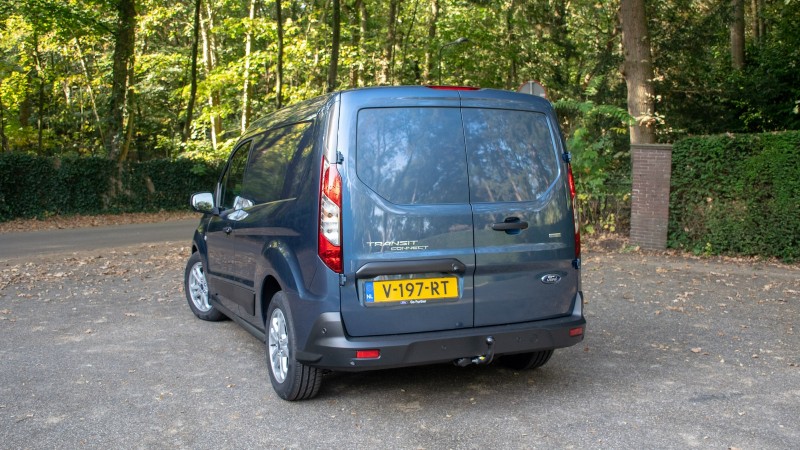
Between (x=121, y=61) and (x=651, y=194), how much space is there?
59.7 feet

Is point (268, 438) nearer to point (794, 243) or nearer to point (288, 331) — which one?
point (288, 331)

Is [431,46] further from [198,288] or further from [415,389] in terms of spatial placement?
[415,389]

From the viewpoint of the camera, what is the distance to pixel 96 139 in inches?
1337

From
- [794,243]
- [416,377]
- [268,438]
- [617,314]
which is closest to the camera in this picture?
[268,438]

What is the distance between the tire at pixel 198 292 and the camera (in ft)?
25.2

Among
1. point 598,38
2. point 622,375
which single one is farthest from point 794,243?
point 598,38

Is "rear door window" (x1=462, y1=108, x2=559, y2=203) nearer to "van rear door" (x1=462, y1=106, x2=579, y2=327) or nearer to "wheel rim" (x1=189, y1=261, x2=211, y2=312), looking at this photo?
"van rear door" (x1=462, y1=106, x2=579, y2=327)

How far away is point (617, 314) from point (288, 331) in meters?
4.28

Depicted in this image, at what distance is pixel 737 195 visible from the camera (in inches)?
474

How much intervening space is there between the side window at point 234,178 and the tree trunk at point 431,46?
81.4 ft

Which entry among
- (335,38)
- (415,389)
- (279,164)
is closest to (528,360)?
(415,389)

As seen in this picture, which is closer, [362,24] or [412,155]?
[412,155]

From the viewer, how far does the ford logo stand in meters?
4.91

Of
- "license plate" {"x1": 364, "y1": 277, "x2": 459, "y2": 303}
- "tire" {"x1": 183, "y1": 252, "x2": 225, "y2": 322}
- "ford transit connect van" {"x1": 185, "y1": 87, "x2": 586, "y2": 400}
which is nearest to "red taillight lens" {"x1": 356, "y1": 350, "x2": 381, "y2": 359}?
"ford transit connect van" {"x1": 185, "y1": 87, "x2": 586, "y2": 400}
